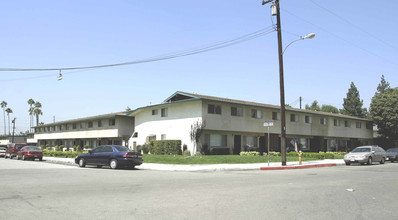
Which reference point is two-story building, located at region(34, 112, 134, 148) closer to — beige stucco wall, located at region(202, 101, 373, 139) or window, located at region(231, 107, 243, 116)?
beige stucco wall, located at region(202, 101, 373, 139)

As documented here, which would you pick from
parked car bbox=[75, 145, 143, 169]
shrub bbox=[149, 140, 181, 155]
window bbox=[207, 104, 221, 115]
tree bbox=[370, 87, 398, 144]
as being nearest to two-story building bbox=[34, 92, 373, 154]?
window bbox=[207, 104, 221, 115]

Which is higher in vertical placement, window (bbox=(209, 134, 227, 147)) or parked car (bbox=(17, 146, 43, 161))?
window (bbox=(209, 134, 227, 147))

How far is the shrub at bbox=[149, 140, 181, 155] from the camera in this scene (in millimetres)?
32281

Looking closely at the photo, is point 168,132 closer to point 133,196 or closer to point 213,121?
point 213,121

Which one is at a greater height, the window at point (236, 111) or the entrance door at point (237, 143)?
the window at point (236, 111)

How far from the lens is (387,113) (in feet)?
163

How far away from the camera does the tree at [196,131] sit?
101 feet

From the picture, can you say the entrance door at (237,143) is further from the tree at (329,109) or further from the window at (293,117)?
the tree at (329,109)

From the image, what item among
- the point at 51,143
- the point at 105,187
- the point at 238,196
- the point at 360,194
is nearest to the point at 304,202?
the point at 238,196

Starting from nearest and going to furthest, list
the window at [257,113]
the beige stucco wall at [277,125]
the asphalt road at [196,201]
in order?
the asphalt road at [196,201] < the beige stucco wall at [277,125] < the window at [257,113]

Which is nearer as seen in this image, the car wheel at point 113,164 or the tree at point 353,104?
the car wheel at point 113,164

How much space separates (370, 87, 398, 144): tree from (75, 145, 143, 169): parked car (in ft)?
141

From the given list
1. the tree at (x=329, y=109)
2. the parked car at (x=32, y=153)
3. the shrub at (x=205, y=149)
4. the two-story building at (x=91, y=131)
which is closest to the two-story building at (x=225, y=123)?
the shrub at (x=205, y=149)

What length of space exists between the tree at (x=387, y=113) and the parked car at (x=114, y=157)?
1694 inches
